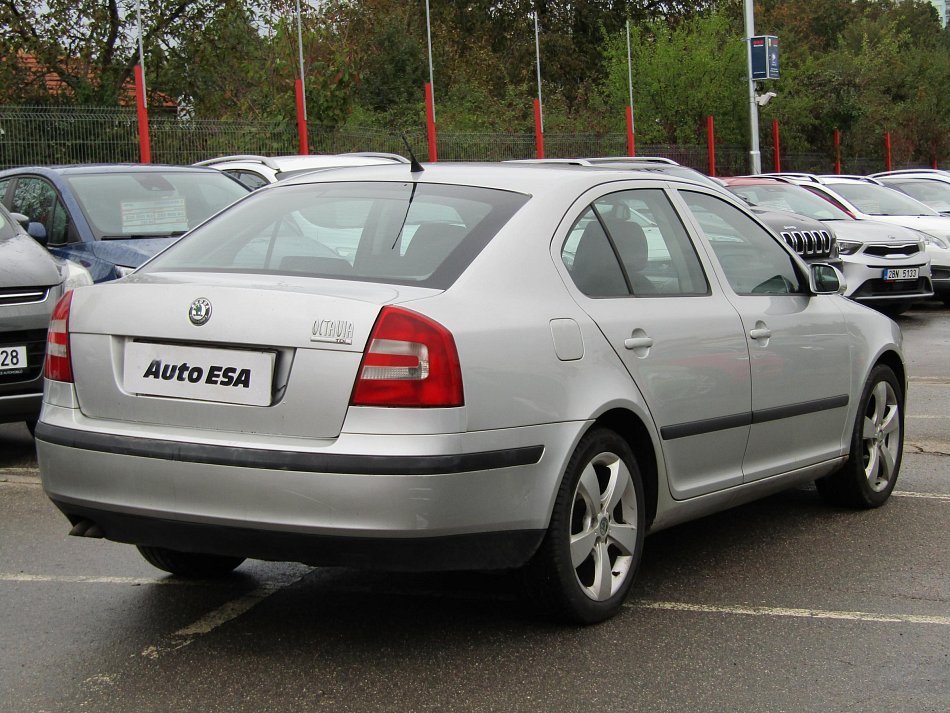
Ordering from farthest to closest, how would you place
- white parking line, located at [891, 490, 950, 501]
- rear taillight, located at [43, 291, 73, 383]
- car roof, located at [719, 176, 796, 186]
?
1. car roof, located at [719, 176, 796, 186]
2. white parking line, located at [891, 490, 950, 501]
3. rear taillight, located at [43, 291, 73, 383]

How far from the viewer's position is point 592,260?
4.63 metres

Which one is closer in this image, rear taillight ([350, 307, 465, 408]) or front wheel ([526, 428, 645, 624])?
rear taillight ([350, 307, 465, 408])

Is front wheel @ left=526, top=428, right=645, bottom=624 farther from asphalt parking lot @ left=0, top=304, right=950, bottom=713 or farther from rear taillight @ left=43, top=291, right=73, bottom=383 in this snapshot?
rear taillight @ left=43, top=291, right=73, bottom=383

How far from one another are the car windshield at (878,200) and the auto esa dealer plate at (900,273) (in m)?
2.65

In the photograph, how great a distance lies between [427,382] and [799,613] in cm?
163

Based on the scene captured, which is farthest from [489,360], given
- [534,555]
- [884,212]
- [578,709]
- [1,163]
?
[884,212]

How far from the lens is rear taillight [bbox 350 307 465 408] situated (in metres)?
3.80

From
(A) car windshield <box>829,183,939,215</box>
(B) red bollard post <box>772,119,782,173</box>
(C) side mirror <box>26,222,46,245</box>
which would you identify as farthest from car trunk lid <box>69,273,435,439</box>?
(B) red bollard post <box>772,119,782,173</box>

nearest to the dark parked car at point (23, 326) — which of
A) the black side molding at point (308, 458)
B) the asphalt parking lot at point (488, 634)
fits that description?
the asphalt parking lot at point (488, 634)

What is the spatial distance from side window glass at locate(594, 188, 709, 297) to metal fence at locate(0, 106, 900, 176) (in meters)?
12.6

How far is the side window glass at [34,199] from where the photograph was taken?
989cm

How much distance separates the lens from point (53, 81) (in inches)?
1068

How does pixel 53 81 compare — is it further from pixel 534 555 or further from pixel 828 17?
pixel 828 17

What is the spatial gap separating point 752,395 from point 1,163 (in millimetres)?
13084
